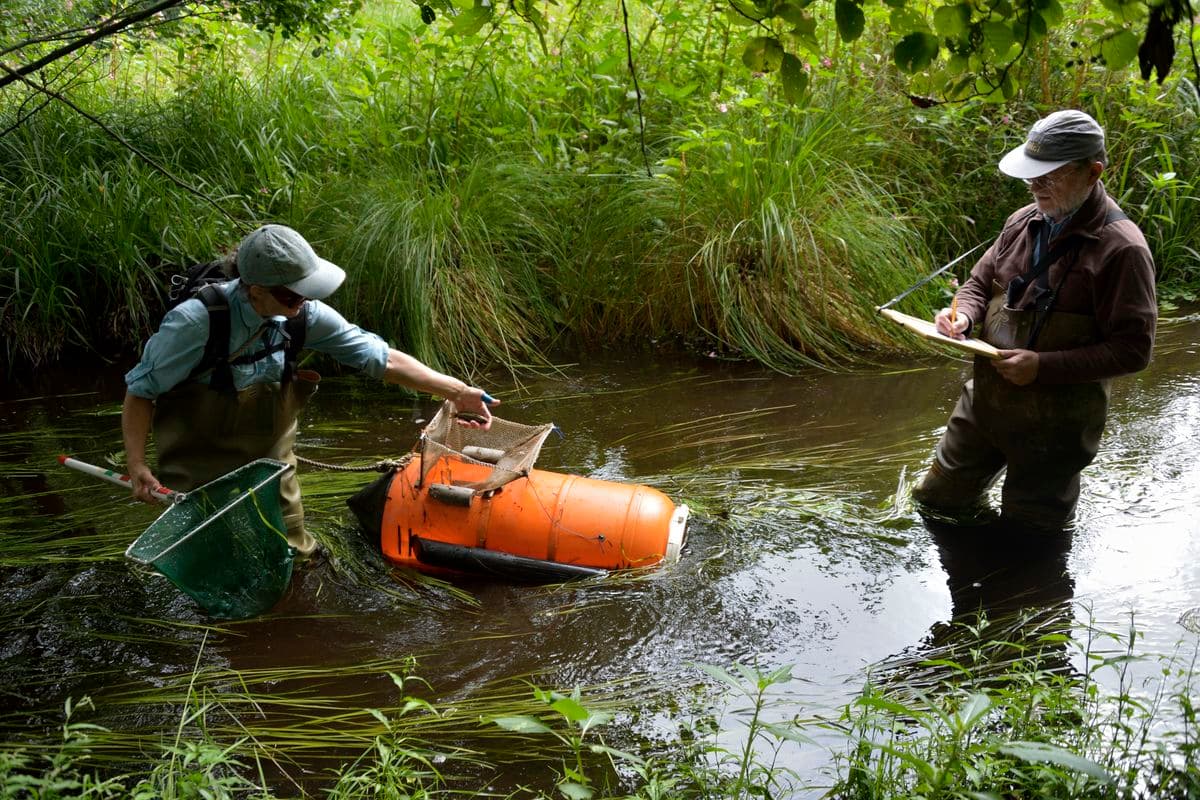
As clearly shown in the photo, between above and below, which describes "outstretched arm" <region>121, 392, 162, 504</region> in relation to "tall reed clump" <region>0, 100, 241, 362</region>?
below

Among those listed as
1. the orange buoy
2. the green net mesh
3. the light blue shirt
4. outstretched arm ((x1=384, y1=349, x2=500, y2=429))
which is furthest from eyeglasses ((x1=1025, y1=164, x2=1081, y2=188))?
the green net mesh

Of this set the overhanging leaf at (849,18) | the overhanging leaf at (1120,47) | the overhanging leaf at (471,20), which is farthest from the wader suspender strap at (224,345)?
the overhanging leaf at (1120,47)

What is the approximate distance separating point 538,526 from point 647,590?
18.7 inches

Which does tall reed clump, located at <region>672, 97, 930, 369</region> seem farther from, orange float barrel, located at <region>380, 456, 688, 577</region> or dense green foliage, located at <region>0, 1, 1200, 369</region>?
orange float barrel, located at <region>380, 456, 688, 577</region>

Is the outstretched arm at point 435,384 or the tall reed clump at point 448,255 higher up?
the tall reed clump at point 448,255

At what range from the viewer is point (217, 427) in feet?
11.7

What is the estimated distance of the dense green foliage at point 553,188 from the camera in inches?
261

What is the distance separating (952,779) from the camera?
245cm

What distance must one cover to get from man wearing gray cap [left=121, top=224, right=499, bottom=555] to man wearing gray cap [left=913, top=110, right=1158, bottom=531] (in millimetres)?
1862

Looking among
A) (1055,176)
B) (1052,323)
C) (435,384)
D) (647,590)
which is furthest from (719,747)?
(1055,176)

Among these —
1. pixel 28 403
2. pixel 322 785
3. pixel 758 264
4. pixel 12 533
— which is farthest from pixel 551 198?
pixel 322 785

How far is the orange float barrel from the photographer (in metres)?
3.80

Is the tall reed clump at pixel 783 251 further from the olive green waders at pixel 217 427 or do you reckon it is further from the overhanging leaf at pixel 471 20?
the overhanging leaf at pixel 471 20

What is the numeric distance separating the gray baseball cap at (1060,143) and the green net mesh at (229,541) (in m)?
2.62
